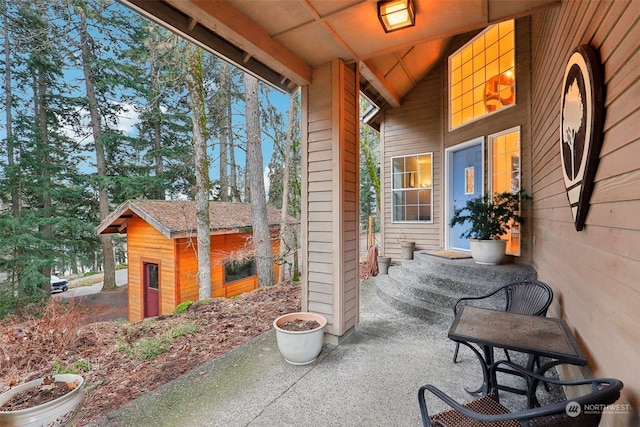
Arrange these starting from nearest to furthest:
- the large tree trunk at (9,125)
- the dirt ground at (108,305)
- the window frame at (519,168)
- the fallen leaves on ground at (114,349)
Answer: the fallen leaves on ground at (114,349) → the window frame at (519,168) → the dirt ground at (108,305) → the large tree trunk at (9,125)

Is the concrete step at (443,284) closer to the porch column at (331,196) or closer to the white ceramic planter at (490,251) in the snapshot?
the white ceramic planter at (490,251)

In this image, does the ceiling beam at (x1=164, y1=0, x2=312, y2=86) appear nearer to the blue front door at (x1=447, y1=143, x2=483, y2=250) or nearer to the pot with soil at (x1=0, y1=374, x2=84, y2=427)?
the pot with soil at (x1=0, y1=374, x2=84, y2=427)

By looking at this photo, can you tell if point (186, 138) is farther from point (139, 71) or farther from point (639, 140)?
point (639, 140)

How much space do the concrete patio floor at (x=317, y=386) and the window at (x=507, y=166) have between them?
222 centimetres

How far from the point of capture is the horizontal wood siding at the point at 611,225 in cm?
114

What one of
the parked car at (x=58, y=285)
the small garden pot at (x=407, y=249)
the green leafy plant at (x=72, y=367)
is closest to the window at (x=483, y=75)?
the small garden pot at (x=407, y=249)

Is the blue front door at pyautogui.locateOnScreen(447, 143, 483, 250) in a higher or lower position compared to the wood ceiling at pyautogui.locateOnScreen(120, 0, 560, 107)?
lower

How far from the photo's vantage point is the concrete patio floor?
195 cm

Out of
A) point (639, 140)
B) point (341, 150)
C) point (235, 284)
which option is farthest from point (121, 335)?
point (639, 140)

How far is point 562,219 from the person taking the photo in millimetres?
2363

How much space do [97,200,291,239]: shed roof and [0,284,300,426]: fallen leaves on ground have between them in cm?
262

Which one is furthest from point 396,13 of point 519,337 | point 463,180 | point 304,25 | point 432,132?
point 432,132

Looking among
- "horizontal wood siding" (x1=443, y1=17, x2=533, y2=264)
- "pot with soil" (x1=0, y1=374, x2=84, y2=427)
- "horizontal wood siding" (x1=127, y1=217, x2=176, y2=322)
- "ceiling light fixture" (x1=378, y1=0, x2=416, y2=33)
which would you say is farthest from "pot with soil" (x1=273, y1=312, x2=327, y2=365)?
"horizontal wood siding" (x1=127, y1=217, x2=176, y2=322)

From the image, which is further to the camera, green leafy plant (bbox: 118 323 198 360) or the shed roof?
the shed roof
